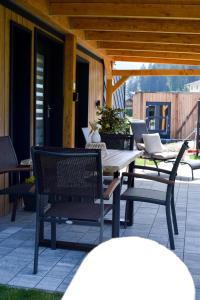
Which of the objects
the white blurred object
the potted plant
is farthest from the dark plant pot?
the white blurred object

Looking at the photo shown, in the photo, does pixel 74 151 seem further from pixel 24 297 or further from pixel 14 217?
pixel 14 217

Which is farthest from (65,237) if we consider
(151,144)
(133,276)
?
(151,144)

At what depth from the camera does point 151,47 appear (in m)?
8.02

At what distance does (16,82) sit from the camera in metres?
5.37

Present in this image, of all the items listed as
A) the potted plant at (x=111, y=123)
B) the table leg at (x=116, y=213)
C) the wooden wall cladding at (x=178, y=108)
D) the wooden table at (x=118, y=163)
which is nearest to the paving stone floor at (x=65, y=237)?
the wooden table at (x=118, y=163)

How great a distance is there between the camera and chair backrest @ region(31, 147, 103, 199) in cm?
307

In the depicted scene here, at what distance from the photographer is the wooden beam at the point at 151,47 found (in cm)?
779

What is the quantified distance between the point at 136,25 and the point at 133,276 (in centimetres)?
572

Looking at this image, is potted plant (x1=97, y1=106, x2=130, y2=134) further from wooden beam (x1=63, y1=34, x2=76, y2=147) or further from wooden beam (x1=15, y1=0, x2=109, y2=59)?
wooden beam (x1=15, y1=0, x2=109, y2=59)

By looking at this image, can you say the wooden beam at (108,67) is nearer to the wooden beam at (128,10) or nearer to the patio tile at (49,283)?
the wooden beam at (128,10)

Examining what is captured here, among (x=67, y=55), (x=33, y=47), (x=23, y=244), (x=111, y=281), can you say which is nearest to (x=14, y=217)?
(x=23, y=244)

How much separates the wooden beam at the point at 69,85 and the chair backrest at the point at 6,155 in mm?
1989

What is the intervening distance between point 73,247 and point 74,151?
0.96 m

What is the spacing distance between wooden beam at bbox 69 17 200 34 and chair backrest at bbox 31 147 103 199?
3482 millimetres
